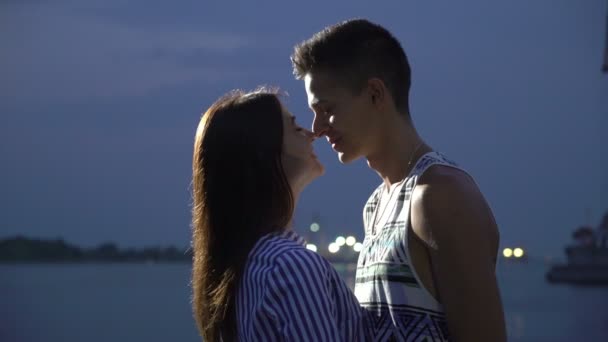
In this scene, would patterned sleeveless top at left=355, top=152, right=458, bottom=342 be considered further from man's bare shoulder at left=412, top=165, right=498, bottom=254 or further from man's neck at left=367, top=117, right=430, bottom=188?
man's neck at left=367, top=117, right=430, bottom=188

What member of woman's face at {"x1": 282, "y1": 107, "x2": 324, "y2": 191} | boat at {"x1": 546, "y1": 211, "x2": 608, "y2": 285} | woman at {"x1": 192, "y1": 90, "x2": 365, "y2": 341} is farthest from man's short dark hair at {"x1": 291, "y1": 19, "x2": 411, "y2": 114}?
boat at {"x1": 546, "y1": 211, "x2": 608, "y2": 285}

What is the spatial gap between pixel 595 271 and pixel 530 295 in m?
18.2

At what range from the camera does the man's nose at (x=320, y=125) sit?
3.98 m

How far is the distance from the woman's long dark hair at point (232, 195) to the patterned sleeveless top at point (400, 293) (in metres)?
0.40

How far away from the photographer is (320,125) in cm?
401

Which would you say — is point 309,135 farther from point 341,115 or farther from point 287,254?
point 287,254

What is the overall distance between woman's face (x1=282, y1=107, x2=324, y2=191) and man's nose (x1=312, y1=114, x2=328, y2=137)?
0.34m

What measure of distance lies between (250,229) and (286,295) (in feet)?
0.96

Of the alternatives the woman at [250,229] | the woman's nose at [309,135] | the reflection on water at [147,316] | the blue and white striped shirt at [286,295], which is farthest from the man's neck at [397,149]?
the reflection on water at [147,316]

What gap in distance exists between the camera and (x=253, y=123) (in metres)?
3.38

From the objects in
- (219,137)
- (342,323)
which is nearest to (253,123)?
(219,137)

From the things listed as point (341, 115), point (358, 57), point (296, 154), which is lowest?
point (296, 154)

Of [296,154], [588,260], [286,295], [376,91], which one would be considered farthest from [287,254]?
[588,260]

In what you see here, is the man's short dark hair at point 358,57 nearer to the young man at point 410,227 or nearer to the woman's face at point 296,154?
the young man at point 410,227
